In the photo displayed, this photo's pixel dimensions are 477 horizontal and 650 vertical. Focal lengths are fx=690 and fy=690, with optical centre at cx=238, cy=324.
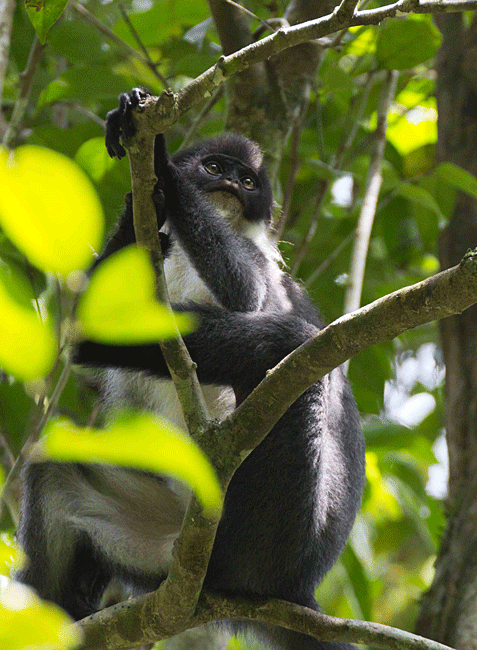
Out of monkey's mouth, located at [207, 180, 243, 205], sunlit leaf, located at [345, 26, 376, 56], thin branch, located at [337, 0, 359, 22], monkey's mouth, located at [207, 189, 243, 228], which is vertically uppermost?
sunlit leaf, located at [345, 26, 376, 56]

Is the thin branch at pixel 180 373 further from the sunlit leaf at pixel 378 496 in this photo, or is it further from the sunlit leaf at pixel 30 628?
the sunlit leaf at pixel 378 496

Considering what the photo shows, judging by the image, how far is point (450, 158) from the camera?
552cm

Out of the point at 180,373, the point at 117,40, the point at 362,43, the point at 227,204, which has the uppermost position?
the point at 362,43

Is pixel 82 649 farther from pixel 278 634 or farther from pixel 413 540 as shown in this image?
pixel 413 540

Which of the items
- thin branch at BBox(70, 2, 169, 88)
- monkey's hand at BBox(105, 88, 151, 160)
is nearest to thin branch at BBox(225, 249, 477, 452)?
monkey's hand at BBox(105, 88, 151, 160)

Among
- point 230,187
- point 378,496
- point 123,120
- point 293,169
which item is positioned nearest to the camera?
point 123,120

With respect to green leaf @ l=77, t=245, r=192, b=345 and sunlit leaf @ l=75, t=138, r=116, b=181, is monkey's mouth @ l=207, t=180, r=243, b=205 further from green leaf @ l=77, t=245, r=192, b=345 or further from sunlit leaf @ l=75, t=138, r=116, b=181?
green leaf @ l=77, t=245, r=192, b=345

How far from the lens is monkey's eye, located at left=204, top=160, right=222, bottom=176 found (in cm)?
355

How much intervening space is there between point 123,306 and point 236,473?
2038mm

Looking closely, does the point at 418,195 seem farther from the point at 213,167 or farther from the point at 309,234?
the point at 213,167

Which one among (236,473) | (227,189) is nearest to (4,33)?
(227,189)

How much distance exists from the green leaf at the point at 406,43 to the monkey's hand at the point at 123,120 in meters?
2.27

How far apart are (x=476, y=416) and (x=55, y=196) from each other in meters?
4.58

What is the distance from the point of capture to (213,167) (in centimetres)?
356
